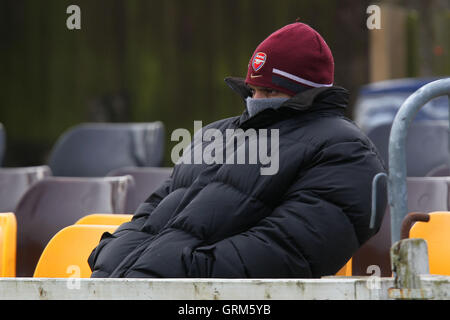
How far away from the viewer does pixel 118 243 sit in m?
2.11

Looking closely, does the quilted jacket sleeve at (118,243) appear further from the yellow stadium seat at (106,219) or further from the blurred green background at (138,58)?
the blurred green background at (138,58)

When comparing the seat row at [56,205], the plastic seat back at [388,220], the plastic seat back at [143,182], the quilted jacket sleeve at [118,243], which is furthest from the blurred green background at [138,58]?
the quilted jacket sleeve at [118,243]

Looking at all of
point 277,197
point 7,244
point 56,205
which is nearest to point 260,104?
point 277,197

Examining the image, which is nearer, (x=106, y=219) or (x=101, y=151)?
(x=106, y=219)

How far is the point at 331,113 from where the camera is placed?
2.06 m

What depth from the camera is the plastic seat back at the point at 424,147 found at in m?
4.19

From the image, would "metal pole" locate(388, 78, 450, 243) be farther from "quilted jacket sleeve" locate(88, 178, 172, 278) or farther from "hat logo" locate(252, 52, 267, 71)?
"quilted jacket sleeve" locate(88, 178, 172, 278)

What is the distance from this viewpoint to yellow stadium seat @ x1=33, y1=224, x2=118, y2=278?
2.39 meters

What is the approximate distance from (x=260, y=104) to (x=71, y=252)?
0.70 m

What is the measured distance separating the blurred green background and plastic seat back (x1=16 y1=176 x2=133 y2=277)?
14.0 ft

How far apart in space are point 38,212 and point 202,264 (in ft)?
4.93

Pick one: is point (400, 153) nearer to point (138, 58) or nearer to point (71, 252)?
point (71, 252)

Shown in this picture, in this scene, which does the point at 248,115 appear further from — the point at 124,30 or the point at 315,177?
the point at 124,30

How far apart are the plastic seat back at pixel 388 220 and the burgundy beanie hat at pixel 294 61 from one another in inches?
35.4
